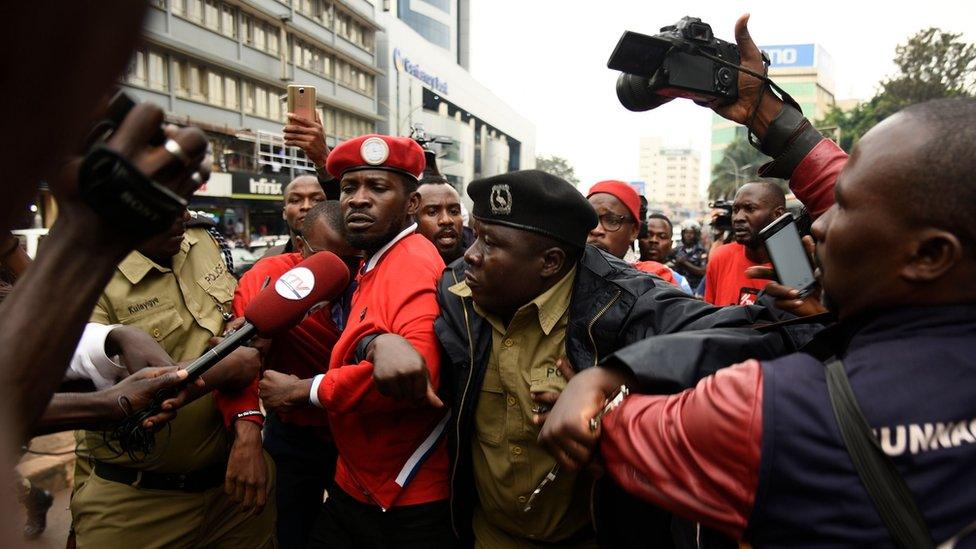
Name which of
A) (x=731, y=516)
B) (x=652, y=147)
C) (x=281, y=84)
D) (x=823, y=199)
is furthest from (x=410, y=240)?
(x=652, y=147)

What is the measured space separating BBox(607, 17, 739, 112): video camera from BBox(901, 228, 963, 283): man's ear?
106 centimetres

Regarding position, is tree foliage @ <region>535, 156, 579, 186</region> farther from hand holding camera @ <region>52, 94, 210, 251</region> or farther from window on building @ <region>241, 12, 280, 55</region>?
hand holding camera @ <region>52, 94, 210, 251</region>

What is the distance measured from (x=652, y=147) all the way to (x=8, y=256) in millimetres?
175461

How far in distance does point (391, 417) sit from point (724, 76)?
1.73 meters

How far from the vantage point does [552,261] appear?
91.7 inches

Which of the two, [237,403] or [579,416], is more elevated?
[579,416]

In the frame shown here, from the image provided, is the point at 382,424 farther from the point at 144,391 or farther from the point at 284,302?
the point at 144,391

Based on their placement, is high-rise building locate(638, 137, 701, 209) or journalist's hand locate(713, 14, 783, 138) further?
high-rise building locate(638, 137, 701, 209)

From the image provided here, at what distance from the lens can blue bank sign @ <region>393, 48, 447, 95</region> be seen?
43750 millimetres

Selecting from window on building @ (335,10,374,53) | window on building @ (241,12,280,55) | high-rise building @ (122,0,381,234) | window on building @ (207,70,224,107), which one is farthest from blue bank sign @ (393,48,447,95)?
window on building @ (207,70,224,107)

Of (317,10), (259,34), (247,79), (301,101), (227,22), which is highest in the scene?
(317,10)

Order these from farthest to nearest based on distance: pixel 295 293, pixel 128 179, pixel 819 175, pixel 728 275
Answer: pixel 728 275 → pixel 295 293 → pixel 819 175 → pixel 128 179

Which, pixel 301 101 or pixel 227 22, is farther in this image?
pixel 227 22

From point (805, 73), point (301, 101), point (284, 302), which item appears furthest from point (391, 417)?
point (805, 73)
